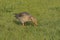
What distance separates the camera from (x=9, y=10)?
11.6 metres

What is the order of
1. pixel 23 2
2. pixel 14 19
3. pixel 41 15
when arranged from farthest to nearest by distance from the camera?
pixel 23 2 < pixel 41 15 < pixel 14 19

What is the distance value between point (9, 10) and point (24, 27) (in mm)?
2753

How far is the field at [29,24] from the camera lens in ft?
26.1

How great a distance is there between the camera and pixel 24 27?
9047 millimetres

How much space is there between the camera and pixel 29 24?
9547mm

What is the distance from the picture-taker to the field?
7.95m

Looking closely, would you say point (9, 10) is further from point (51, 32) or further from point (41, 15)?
point (51, 32)

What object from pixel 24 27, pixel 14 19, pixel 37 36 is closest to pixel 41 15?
pixel 14 19

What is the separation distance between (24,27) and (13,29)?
458 millimetres

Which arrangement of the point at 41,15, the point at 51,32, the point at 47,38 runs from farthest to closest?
the point at 41,15 < the point at 51,32 < the point at 47,38

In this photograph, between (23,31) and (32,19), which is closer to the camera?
(23,31)

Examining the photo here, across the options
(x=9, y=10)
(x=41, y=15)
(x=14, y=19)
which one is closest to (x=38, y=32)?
(x=14, y=19)

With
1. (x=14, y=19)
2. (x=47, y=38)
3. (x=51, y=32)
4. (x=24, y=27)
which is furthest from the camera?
(x=14, y=19)

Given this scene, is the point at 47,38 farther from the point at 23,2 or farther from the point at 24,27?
the point at 23,2
